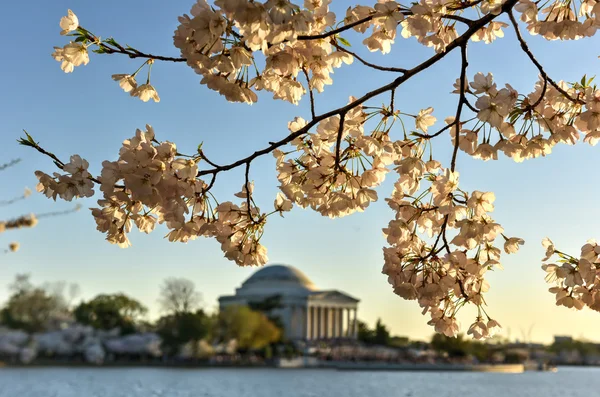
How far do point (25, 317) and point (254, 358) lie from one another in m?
21.8

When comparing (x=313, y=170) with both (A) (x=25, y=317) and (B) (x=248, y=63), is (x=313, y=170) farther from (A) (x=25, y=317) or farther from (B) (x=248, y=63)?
(A) (x=25, y=317)

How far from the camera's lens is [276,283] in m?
80.8

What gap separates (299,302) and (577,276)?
7621 cm

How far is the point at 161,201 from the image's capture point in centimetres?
246

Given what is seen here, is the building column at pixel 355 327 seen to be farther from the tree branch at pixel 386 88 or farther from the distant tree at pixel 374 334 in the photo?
the tree branch at pixel 386 88

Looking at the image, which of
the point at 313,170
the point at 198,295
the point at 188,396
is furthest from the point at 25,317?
the point at 313,170

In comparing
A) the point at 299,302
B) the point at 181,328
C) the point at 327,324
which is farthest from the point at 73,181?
the point at 327,324

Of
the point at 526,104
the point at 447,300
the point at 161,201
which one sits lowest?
the point at 447,300

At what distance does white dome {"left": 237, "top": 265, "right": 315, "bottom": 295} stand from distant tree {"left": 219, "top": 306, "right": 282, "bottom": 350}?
9.03 m

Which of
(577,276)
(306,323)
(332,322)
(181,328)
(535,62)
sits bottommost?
(577,276)

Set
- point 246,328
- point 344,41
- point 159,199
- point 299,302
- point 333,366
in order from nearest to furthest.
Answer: point 159,199, point 344,41, point 246,328, point 333,366, point 299,302

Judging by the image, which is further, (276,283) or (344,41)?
(276,283)

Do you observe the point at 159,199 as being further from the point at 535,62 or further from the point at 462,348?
the point at 462,348

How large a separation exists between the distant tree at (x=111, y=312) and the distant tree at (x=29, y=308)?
705 cm
